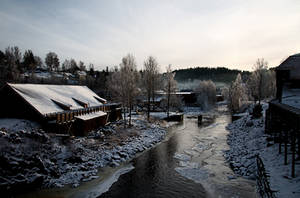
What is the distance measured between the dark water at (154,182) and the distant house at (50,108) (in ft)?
31.6

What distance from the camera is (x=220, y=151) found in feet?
77.2

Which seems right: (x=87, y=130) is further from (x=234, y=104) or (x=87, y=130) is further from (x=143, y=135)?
(x=234, y=104)

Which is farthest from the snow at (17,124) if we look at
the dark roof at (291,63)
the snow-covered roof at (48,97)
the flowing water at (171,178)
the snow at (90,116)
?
the dark roof at (291,63)

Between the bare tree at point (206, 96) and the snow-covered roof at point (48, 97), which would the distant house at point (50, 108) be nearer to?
the snow-covered roof at point (48, 97)

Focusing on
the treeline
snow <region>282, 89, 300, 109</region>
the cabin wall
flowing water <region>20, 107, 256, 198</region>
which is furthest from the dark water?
the treeline

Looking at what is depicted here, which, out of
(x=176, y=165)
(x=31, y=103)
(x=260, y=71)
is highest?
(x=260, y=71)

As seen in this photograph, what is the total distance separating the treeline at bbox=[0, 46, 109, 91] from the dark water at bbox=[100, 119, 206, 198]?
49435 millimetres

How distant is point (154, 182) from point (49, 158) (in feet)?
30.0

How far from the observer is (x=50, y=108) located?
23.1 m

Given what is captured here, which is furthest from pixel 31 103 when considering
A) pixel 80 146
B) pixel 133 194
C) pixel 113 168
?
pixel 133 194

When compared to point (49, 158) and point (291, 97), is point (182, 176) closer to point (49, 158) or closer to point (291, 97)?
point (49, 158)

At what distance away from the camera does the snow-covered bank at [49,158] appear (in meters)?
14.5

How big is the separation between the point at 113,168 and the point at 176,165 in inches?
237

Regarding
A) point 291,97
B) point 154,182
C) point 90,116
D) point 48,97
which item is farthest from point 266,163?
point 48,97
